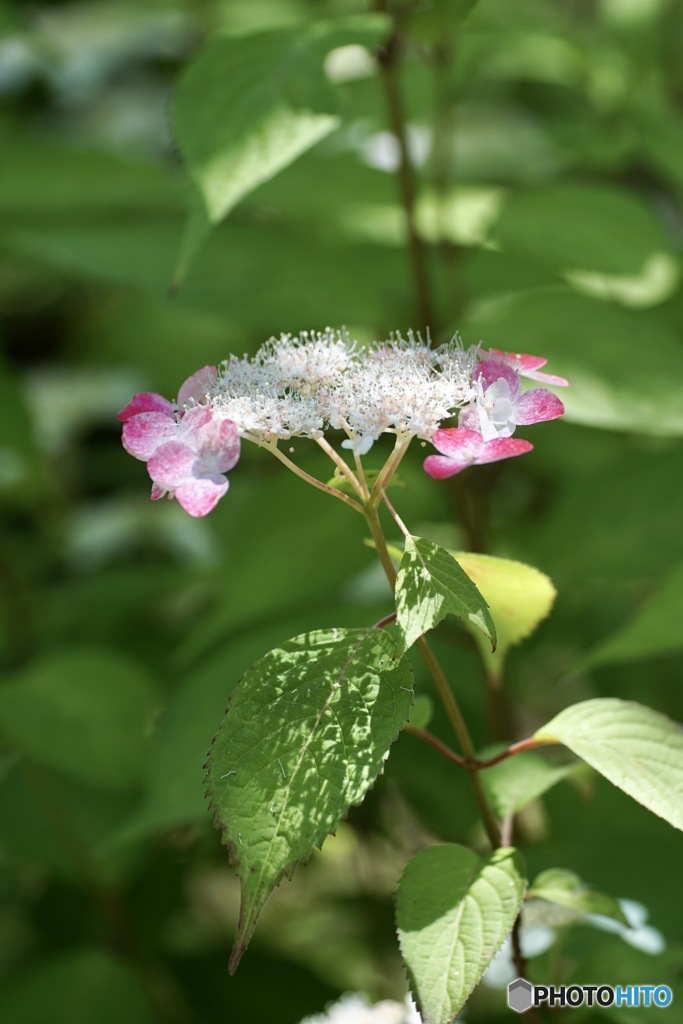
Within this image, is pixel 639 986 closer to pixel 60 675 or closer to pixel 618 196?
pixel 60 675

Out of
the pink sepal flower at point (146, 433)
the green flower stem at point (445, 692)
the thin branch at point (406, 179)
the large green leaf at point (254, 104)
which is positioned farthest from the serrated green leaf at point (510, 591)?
the thin branch at point (406, 179)

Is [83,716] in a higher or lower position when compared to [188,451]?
lower

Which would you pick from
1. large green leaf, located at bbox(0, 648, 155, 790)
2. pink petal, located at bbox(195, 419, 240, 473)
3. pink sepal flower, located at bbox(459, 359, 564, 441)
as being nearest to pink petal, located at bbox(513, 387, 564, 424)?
pink sepal flower, located at bbox(459, 359, 564, 441)

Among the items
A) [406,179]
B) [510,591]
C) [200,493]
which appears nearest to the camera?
[200,493]

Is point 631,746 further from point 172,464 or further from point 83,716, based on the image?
point 83,716

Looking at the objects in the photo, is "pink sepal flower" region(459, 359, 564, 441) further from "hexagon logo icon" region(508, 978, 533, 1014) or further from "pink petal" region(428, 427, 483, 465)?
"hexagon logo icon" region(508, 978, 533, 1014)

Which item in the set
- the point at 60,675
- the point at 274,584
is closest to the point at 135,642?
the point at 60,675

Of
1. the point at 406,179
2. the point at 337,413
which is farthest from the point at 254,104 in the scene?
the point at 337,413
